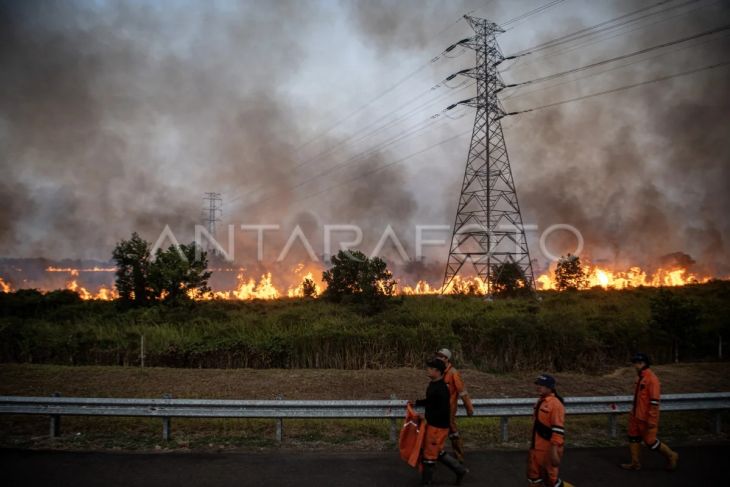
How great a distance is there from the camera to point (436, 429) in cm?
663

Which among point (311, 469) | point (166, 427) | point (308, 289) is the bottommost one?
point (311, 469)

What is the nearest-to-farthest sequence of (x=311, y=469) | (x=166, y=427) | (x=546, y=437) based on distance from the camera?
(x=546, y=437) < (x=311, y=469) < (x=166, y=427)

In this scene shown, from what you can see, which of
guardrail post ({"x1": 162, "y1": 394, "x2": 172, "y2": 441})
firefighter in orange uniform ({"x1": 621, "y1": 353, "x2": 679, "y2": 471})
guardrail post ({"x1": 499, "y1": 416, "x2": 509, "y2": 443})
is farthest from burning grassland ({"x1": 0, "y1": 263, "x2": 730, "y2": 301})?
firefighter in orange uniform ({"x1": 621, "y1": 353, "x2": 679, "y2": 471})

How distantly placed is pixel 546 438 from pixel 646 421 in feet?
8.30

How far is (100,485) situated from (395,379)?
9013 mm

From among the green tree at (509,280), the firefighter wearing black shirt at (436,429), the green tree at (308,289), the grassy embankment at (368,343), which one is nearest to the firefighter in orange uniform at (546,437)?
the firefighter wearing black shirt at (436,429)

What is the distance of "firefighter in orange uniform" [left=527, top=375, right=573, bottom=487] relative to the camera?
577 centimetres

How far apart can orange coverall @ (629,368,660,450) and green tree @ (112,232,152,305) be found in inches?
1043

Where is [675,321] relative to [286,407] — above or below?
above

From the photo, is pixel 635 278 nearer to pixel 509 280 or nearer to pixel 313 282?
pixel 509 280

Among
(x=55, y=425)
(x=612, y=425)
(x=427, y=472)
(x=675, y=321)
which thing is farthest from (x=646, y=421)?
(x=675, y=321)

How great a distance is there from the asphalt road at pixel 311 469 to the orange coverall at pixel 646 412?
20.6 inches

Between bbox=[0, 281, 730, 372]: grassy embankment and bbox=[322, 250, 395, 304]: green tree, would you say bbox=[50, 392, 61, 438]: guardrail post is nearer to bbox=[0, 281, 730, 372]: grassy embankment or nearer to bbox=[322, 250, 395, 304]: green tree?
bbox=[0, 281, 730, 372]: grassy embankment

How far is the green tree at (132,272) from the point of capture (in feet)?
90.8
